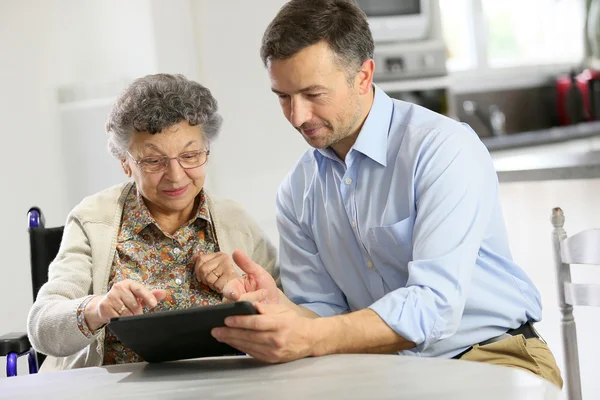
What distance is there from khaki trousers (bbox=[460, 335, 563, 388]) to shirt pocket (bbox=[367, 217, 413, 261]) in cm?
25

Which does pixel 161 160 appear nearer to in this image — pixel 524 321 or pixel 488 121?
pixel 524 321

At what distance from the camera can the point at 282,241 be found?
206 cm

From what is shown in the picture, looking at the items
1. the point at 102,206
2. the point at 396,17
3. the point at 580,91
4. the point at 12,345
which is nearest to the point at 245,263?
the point at 102,206

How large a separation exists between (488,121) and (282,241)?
435 cm

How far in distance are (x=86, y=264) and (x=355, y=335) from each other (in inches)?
29.4

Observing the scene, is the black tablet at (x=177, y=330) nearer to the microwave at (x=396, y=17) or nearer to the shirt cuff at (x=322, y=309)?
the shirt cuff at (x=322, y=309)

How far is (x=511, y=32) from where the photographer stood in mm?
6492

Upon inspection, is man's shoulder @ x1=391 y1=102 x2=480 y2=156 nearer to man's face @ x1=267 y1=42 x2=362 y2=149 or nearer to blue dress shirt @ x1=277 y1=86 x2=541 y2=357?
blue dress shirt @ x1=277 y1=86 x2=541 y2=357

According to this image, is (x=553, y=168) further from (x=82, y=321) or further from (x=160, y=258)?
(x=82, y=321)

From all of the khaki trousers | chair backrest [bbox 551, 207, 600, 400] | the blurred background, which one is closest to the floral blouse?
the khaki trousers

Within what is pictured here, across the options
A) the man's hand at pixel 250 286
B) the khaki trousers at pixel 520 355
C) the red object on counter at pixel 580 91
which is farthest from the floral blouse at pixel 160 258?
the red object on counter at pixel 580 91

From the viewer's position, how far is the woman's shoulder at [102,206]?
2.08 meters

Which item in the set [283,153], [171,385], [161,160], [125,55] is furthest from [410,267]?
[125,55]

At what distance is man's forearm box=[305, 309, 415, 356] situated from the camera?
1.54 m
